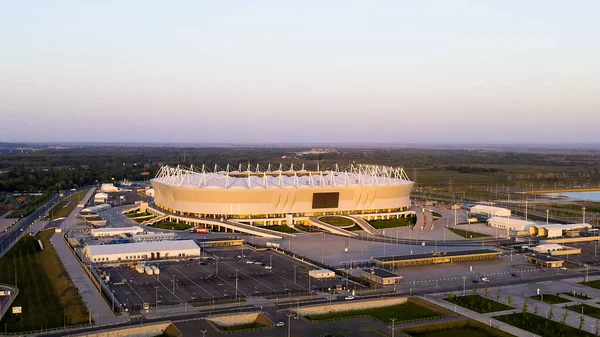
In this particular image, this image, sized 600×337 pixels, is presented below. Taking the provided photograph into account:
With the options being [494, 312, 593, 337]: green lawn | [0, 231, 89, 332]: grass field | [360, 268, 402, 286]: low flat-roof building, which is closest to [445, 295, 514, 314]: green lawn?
[494, 312, 593, 337]: green lawn

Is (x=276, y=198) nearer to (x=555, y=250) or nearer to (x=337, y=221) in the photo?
(x=337, y=221)

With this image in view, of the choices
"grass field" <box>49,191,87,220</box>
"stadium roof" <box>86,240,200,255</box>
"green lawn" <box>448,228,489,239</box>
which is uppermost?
"stadium roof" <box>86,240,200,255</box>

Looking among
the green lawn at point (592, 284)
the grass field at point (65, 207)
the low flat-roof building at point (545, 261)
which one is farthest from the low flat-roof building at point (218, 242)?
the green lawn at point (592, 284)

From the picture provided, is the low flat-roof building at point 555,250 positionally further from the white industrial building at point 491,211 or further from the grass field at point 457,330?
the grass field at point 457,330

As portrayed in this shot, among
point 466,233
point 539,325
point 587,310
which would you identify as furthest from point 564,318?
point 466,233

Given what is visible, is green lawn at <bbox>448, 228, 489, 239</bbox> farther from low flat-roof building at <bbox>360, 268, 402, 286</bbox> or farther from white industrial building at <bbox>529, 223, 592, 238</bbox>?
low flat-roof building at <bbox>360, 268, 402, 286</bbox>
